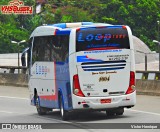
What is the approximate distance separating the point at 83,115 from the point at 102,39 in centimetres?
338

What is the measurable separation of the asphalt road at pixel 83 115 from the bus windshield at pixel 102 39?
2189 mm

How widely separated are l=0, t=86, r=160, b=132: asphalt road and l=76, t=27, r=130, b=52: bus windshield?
2.19 metres

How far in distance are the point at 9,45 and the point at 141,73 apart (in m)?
72.2

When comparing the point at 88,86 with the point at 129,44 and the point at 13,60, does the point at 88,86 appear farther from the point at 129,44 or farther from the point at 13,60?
the point at 13,60

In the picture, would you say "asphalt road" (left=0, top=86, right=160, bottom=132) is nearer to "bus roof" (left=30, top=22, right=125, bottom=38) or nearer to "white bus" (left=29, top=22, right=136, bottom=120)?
"white bus" (left=29, top=22, right=136, bottom=120)

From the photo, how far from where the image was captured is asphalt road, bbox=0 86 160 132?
2092 centimetres

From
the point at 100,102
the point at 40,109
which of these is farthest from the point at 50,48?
the point at 40,109

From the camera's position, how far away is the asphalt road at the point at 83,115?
2092cm

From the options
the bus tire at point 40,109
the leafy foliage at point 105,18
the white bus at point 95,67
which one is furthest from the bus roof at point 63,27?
the leafy foliage at point 105,18

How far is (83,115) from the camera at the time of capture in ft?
76.6

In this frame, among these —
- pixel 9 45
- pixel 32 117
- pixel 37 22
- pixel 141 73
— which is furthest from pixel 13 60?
pixel 32 117

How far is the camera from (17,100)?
32.5 metres

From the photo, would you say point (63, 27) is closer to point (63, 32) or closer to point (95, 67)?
point (63, 32)

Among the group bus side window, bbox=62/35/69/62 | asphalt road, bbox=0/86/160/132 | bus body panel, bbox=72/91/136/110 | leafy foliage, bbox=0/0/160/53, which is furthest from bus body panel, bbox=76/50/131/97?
leafy foliage, bbox=0/0/160/53
